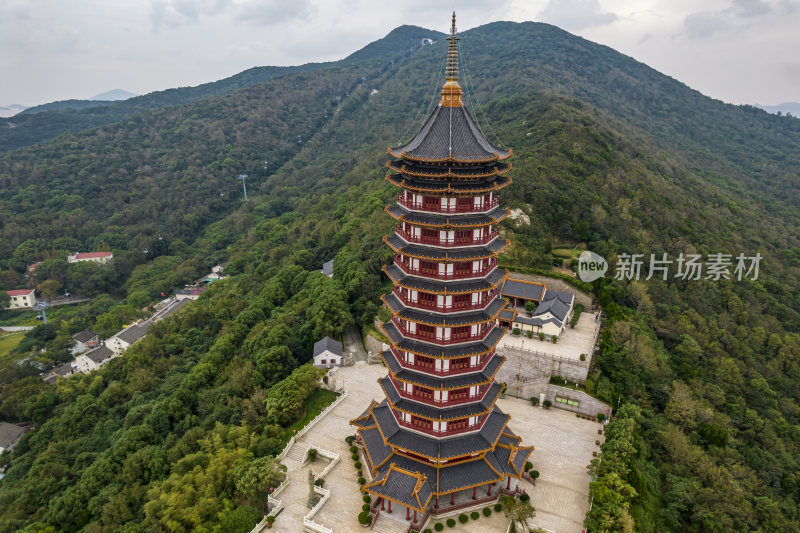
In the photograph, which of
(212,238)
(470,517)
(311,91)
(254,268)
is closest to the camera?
(470,517)

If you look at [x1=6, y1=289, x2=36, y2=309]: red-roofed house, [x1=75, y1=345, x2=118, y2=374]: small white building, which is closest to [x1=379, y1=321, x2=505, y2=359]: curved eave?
[x1=75, y1=345, x2=118, y2=374]: small white building

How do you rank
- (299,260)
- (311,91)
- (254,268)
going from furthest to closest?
(311,91), (254,268), (299,260)

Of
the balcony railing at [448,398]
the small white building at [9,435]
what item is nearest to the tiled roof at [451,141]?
the balcony railing at [448,398]

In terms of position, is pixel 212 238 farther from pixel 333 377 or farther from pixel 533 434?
pixel 533 434

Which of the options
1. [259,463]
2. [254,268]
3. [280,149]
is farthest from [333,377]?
[280,149]

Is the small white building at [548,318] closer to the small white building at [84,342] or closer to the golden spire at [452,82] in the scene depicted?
the golden spire at [452,82]

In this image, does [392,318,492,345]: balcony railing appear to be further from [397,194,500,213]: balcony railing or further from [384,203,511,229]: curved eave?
[397,194,500,213]: balcony railing
